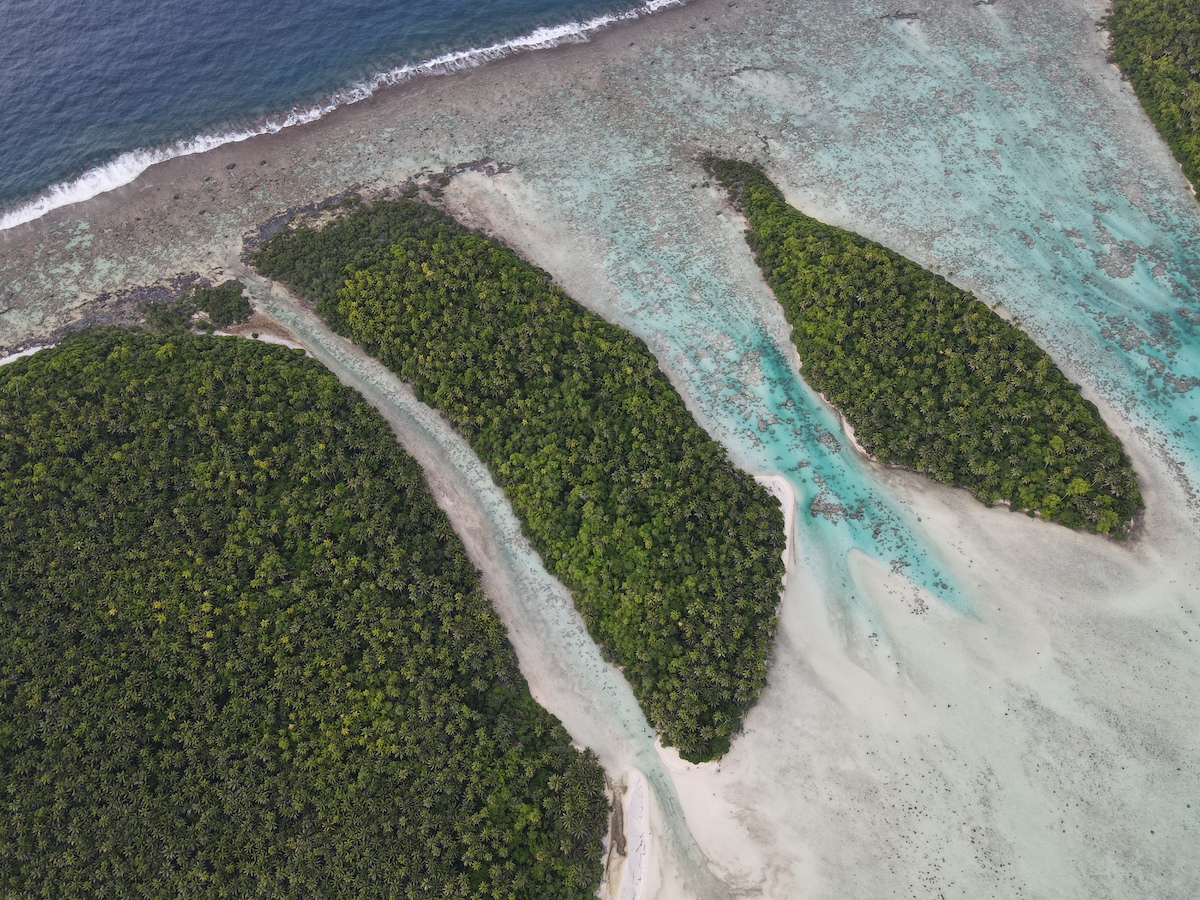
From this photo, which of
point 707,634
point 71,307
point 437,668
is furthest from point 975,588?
point 71,307

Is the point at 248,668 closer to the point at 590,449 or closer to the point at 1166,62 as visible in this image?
the point at 590,449

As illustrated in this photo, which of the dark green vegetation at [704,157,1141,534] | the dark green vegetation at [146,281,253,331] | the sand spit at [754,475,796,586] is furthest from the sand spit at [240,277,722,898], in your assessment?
the dark green vegetation at [704,157,1141,534]

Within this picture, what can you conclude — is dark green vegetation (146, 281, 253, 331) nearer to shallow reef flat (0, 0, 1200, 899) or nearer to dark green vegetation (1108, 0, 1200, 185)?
shallow reef flat (0, 0, 1200, 899)

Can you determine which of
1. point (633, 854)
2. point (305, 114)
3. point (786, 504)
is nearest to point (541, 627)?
point (633, 854)

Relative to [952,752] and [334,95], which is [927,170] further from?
[334,95]

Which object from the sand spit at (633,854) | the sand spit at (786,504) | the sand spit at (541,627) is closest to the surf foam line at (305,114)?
the sand spit at (541,627)
